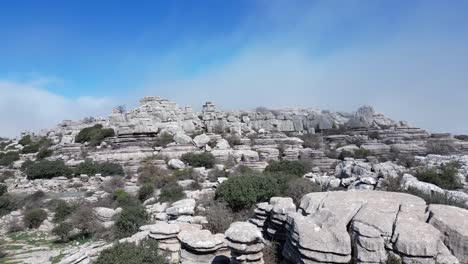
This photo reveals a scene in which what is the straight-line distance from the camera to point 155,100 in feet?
123

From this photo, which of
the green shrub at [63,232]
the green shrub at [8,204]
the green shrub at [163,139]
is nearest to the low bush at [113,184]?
the green shrub at [8,204]

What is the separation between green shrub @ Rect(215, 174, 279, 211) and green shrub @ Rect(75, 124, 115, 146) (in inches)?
900

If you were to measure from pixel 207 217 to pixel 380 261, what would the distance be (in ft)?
16.3

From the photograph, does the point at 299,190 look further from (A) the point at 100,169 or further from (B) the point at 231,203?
(A) the point at 100,169

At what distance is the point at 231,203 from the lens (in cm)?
948

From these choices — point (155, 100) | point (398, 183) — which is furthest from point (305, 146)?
point (398, 183)

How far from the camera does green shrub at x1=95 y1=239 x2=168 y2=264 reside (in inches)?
221

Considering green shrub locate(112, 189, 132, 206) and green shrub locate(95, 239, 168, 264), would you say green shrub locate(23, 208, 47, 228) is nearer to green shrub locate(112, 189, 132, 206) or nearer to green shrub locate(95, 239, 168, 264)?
green shrub locate(112, 189, 132, 206)

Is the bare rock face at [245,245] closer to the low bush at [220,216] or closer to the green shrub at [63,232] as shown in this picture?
the low bush at [220,216]

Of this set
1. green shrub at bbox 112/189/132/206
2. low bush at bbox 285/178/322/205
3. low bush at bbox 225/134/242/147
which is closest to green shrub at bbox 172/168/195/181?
green shrub at bbox 112/189/132/206

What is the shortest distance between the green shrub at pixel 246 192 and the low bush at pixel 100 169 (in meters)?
13.5

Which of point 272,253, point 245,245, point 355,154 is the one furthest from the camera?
point 355,154

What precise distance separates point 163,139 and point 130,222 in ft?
60.8

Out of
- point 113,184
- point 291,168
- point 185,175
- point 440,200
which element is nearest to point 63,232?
point 113,184
